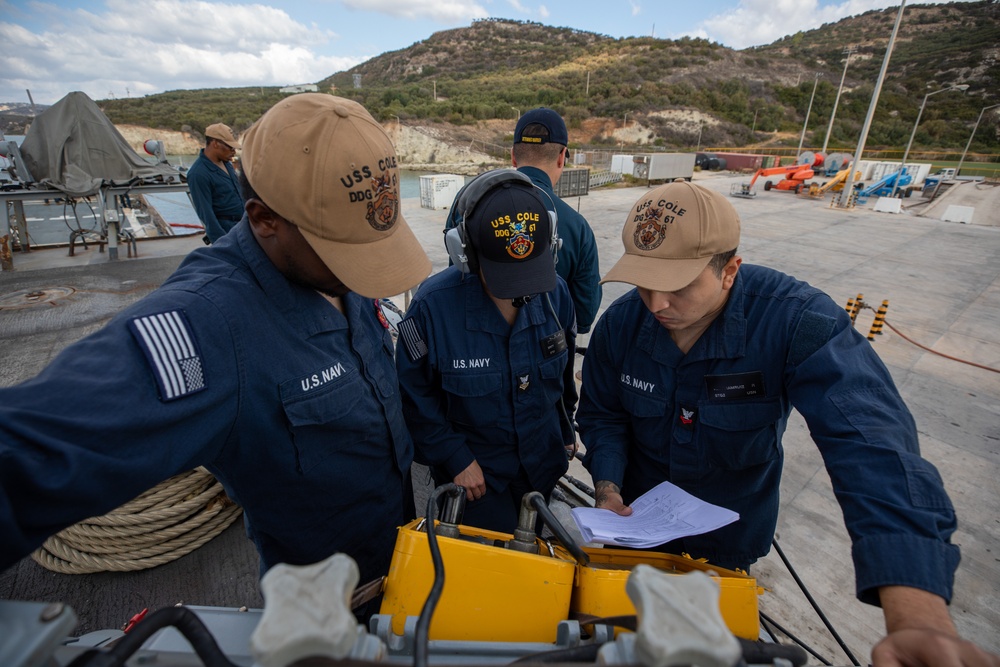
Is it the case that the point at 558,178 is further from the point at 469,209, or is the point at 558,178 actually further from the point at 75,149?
the point at 75,149

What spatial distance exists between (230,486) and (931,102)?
68.6 metres

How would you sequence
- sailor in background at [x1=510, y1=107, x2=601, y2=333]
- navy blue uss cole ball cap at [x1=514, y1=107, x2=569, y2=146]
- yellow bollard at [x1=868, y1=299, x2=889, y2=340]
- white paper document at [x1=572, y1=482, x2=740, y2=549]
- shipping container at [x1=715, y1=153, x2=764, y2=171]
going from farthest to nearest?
1. shipping container at [x1=715, y1=153, x2=764, y2=171]
2. yellow bollard at [x1=868, y1=299, x2=889, y2=340]
3. navy blue uss cole ball cap at [x1=514, y1=107, x2=569, y2=146]
4. sailor in background at [x1=510, y1=107, x2=601, y2=333]
5. white paper document at [x1=572, y1=482, x2=740, y2=549]

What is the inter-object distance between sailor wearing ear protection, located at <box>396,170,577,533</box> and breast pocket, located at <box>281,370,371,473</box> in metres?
0.48

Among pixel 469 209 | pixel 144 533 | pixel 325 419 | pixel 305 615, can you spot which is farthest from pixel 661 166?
pixel 305 615

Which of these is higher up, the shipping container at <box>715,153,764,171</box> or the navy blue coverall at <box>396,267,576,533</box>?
the navy blue coverall at <box>396,267,576,533</box>

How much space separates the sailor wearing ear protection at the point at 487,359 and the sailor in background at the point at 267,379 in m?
0.31

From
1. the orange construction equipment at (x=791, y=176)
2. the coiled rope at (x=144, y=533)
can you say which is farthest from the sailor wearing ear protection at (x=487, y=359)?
the orange construction equipment at (x=791, y=176)

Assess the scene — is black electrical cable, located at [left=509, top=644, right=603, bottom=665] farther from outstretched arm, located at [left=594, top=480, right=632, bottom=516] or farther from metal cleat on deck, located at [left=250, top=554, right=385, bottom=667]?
outstretched arm, located at [left=594, top=480, right=632, bottom=516]

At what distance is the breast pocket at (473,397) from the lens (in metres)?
1.71

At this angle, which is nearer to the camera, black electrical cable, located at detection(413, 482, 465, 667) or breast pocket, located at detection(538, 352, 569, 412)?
black electrical cable, located at detection(413, 482, 465, 667)

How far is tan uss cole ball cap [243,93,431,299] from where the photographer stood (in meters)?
0.96

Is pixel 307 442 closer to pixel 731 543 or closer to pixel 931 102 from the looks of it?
pixel 731 543

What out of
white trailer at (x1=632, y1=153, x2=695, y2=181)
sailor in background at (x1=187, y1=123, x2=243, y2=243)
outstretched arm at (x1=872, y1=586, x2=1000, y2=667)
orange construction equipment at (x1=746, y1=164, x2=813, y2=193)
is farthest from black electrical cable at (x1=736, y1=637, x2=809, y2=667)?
white trailer at (x1=632, y1=153, x2=695, y2=181)

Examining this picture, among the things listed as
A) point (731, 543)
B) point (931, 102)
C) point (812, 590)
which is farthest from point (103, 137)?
point (931, 102)
